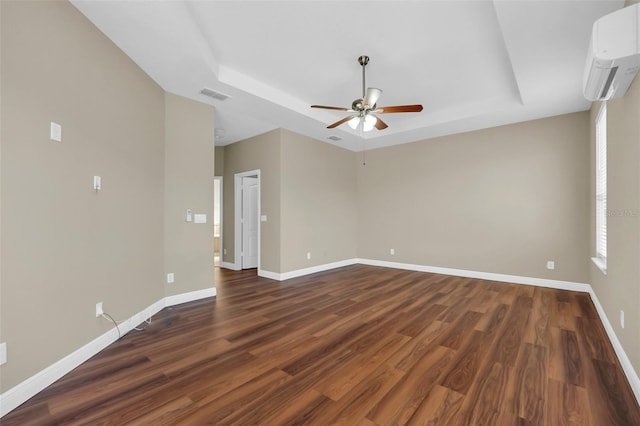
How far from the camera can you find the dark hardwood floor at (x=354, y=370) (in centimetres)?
168

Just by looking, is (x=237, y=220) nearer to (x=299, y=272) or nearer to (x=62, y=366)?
(x=299, y=272)

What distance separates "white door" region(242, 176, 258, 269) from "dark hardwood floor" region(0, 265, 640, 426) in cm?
→ 271

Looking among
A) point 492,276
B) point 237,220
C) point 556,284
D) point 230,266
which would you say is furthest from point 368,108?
point 230,266

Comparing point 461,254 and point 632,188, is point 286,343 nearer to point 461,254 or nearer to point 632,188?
point 632,188

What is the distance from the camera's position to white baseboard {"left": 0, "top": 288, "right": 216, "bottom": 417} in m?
1.70

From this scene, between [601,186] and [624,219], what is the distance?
1.71m

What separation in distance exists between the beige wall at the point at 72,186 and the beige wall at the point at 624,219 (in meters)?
3.93

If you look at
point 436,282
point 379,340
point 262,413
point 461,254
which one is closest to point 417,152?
point 461,254

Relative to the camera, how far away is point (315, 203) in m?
5.88

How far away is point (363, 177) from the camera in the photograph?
6.90 m

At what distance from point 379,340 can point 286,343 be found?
0.89m

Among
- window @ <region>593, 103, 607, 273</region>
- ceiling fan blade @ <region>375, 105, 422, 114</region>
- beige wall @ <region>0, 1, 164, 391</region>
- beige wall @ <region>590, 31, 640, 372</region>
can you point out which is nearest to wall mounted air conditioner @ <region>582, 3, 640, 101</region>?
beige wall @ <region>590, 31, 640, 372</region>

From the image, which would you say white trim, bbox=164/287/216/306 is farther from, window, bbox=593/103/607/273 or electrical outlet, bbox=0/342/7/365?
window, bbox=593/103/607/273

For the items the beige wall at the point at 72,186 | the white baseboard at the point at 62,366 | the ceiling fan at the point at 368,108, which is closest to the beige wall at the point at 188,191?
the beige wall at the point at 72,186
